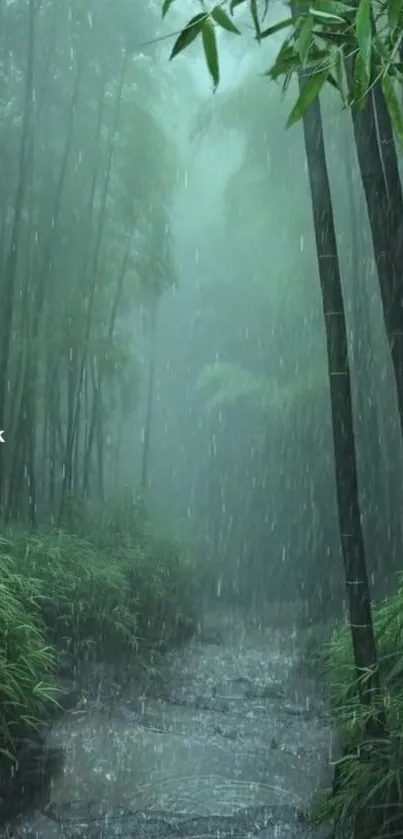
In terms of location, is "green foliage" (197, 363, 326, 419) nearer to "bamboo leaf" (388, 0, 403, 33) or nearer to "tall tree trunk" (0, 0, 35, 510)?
"tall tree trunk" (0, 0, 35, 510)

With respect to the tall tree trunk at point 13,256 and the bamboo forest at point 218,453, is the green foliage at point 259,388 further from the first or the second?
the tall tree trunk at point 13,256

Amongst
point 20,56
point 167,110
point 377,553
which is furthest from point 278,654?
point 167,110

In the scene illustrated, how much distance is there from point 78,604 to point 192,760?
137 cm

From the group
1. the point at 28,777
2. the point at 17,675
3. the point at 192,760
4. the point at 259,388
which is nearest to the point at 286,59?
the point at 17,675

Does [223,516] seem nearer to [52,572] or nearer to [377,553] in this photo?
[377,553]

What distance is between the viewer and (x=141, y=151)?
7.18 m

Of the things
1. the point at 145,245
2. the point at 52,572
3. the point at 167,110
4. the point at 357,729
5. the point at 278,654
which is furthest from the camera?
the point at 167,110

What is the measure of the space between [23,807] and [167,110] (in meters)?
7.39

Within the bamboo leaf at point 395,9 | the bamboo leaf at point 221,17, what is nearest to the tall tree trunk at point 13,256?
the bamboo leaf at point 221,17

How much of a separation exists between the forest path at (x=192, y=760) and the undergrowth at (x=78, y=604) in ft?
0.99

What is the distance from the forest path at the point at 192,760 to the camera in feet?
A: 10.2

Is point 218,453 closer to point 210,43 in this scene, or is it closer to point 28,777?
point 28,777

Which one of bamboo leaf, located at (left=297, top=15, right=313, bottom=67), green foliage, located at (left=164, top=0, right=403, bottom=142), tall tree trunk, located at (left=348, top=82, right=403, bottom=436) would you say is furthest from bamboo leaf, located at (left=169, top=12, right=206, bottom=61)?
tall tree trunk, located at (left=348, top=82, right=403, bottom=436)

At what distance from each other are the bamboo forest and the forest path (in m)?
0.02
